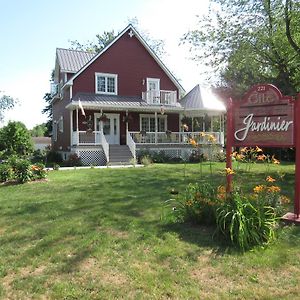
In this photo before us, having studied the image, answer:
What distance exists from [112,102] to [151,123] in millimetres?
4153

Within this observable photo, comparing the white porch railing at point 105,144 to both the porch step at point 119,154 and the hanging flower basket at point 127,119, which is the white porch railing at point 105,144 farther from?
the hanging flower basket at point 127,119

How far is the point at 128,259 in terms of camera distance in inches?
195

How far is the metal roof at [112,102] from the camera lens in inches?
944

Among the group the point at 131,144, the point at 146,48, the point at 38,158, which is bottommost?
the point at 38,158

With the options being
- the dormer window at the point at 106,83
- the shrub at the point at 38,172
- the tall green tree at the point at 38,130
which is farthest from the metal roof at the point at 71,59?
the tall green tree at the point at 38,130

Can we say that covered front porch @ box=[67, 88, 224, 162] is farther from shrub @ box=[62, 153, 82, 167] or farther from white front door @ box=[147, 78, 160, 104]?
shrub @ box=[62, 153, 82, 167]

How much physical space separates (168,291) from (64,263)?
1.52 meters

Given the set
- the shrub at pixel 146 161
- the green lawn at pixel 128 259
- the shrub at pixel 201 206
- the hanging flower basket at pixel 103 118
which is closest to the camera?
the green lawn at pixel 128 259

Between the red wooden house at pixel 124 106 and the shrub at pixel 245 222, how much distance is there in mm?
17286

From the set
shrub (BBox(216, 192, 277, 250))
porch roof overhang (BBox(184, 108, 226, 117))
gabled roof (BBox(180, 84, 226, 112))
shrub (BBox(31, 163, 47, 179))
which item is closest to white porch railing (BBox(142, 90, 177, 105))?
gabled roof (BBox(180, 84, 226, 112))

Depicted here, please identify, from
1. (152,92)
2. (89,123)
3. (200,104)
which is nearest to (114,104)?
(89,123)

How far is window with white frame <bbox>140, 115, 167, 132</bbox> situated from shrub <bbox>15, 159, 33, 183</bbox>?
50.1ft

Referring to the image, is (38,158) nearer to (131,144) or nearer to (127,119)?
(127,119)

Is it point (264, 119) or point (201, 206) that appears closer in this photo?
point (201, 206)
